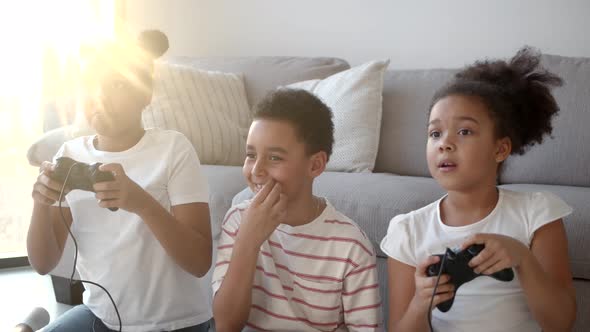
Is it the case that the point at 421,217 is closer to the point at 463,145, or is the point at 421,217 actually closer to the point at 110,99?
the point at 463,145

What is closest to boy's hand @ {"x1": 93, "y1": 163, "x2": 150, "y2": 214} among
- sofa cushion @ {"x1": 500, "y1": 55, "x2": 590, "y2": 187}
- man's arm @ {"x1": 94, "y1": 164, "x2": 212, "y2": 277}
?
man's arm @ {"x1": 94, "y1": 164, "x2": 212, "y2": 277}

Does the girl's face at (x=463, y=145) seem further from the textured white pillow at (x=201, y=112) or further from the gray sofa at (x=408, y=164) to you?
the textured white pillow at (x=201, y=112)

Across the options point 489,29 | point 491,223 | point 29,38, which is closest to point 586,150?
point 489,29

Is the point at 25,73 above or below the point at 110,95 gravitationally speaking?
below

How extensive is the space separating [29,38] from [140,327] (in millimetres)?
2113

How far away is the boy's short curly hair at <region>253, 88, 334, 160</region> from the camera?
1293 millimetres

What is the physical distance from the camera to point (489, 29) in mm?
2643

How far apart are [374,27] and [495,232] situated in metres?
1.79

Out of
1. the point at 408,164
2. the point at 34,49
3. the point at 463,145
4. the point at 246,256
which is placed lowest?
the point at 408,164

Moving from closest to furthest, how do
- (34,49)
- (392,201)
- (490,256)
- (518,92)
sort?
(490,256)
(518,92)
(392,201)
(34,49)

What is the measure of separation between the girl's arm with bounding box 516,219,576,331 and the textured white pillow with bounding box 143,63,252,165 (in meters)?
1.39

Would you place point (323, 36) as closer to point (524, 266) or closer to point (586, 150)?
point (586, 150)

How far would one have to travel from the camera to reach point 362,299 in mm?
1243

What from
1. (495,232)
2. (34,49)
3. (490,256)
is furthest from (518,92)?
(34,49)
